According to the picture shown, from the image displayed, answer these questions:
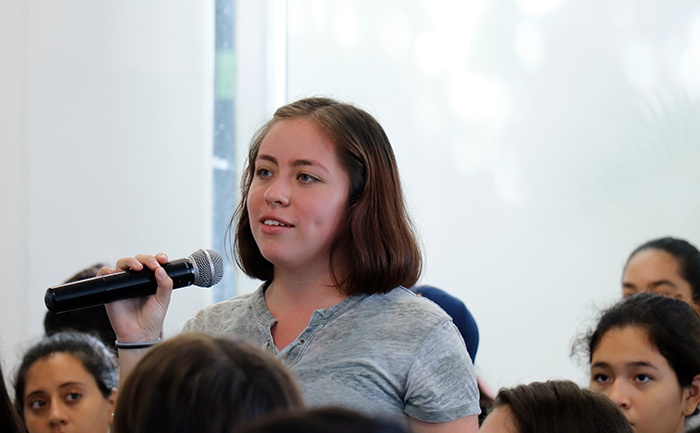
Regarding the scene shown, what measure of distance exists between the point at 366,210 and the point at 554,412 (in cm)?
52

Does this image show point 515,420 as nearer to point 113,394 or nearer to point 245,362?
point 245,362

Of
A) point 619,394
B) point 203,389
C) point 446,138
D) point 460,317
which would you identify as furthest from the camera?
point 446,138

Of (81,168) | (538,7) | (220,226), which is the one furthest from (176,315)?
(538,7)

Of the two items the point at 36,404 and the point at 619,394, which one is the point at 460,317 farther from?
the point at 36,404

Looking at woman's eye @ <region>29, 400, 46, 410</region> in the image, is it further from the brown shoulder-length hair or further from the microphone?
the brown shoulder-length hair

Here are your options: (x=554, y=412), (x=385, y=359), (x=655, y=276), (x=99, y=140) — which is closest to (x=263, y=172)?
(x=385, y=359)

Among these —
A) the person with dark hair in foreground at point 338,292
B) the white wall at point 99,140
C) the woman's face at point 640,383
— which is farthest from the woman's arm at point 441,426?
the white wall at point 99,140

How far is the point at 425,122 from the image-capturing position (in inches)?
146

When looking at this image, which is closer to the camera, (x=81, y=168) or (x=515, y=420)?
(x=515, y=420)

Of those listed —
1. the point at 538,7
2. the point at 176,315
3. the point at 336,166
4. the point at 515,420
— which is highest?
the point at 538,7

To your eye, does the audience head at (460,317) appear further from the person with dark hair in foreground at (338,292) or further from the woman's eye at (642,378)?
the person with dark hair in foreground at (338,292)

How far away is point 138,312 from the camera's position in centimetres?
150

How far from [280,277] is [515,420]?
55 cm

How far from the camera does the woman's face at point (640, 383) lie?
1801 millimetres
